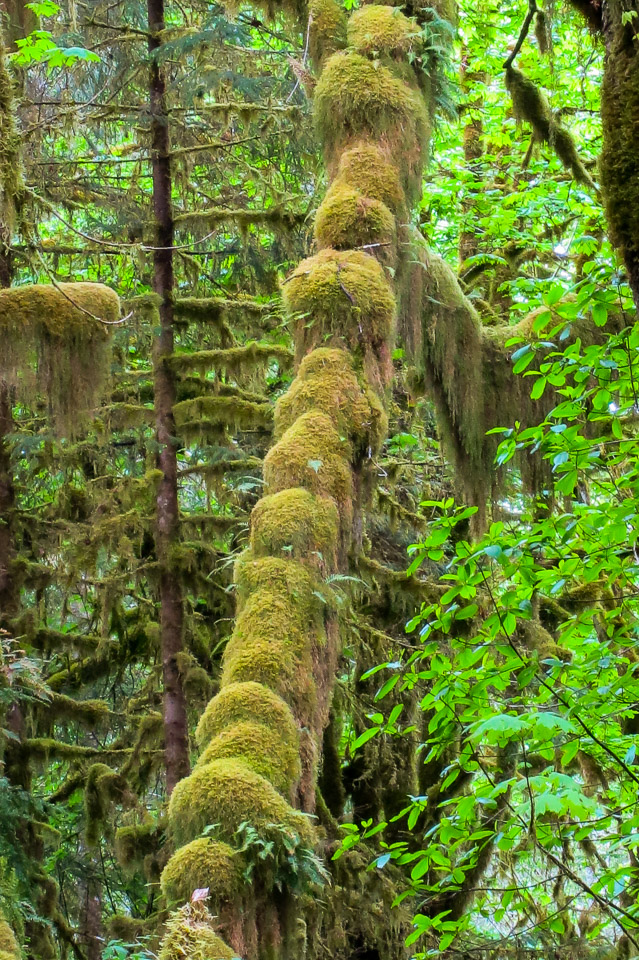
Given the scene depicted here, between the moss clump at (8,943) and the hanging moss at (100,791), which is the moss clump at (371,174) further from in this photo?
the hanging moss at (100,791)

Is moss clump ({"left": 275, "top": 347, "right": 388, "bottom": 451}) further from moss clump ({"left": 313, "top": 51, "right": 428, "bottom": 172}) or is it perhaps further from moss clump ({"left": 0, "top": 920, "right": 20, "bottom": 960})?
moss clump ({"left": 0, "top": 920, "right": 20, "bottom": 960})

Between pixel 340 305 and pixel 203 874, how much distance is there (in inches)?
130

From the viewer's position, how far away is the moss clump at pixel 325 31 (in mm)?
6871

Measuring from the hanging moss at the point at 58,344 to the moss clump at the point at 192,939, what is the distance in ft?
15.0

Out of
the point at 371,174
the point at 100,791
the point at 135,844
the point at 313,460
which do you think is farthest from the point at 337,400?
the point at 100,791

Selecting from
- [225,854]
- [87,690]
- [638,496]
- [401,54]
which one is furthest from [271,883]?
[87,690]

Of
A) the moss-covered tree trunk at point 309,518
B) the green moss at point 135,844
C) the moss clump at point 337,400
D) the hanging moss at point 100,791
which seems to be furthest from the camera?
the hanging moss at point 100,791

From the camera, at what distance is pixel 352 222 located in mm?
6082

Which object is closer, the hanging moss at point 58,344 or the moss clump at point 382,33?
the moss clump at point 382,33

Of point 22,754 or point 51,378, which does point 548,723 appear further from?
point 22,754

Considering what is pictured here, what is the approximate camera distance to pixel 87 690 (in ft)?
36.4

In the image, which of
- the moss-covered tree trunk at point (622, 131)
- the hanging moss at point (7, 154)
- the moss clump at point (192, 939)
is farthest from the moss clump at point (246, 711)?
the hanging moss at point (7, 154)

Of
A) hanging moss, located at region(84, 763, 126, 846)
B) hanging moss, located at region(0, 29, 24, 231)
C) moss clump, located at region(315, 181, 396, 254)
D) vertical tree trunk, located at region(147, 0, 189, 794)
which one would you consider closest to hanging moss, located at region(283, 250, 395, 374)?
moss clump, located at region(315, 181, 396, 254)

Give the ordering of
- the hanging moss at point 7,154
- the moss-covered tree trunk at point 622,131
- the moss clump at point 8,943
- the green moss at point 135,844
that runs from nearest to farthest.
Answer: the moss-covered tree trunk at point 622,131, the hanging moss at point 7,154, the moss clump at point 8,943, the green moss at point 135,844
